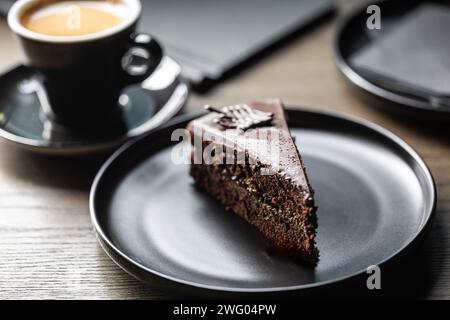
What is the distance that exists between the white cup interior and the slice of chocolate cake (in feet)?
0.69

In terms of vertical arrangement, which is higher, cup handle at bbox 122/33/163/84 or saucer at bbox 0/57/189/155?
cup handle at bbox 122/33/163/84

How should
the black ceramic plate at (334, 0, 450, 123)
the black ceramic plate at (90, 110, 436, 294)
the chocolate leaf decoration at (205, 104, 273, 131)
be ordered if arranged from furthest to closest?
the black ceramic plate at (334, 0, 450, 123)
the chocolate leaf decoration at (205, 104, 273, 131)
the black ceramic plate at (90, 110, 436, 294)

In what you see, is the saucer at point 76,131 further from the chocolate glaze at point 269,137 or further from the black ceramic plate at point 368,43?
the black ceramic plate at point 368,43

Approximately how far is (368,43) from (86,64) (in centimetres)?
56

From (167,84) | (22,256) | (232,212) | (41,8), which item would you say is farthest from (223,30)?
(22,256)

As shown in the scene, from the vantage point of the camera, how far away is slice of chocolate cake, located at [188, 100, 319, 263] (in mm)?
899

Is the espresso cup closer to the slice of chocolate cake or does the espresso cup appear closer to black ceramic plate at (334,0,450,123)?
the slice of chocolate cake

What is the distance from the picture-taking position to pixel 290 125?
1143 mm

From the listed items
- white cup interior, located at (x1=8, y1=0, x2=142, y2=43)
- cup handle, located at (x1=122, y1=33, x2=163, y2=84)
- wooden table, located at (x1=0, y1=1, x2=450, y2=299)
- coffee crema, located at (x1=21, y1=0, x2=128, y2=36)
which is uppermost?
white cup interior, located at (x1=8, y1=0, x2=142, y2=43)

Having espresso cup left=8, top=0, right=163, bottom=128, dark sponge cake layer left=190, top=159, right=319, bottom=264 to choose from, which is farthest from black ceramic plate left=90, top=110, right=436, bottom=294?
espresso cup left=8, top=0, right=163, bottom=128

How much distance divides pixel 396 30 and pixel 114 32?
1.87 ft

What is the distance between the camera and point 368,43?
4.53 ft

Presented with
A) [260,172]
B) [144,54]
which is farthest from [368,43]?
[260,172]

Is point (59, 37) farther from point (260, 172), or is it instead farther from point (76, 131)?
point (260, 172)
